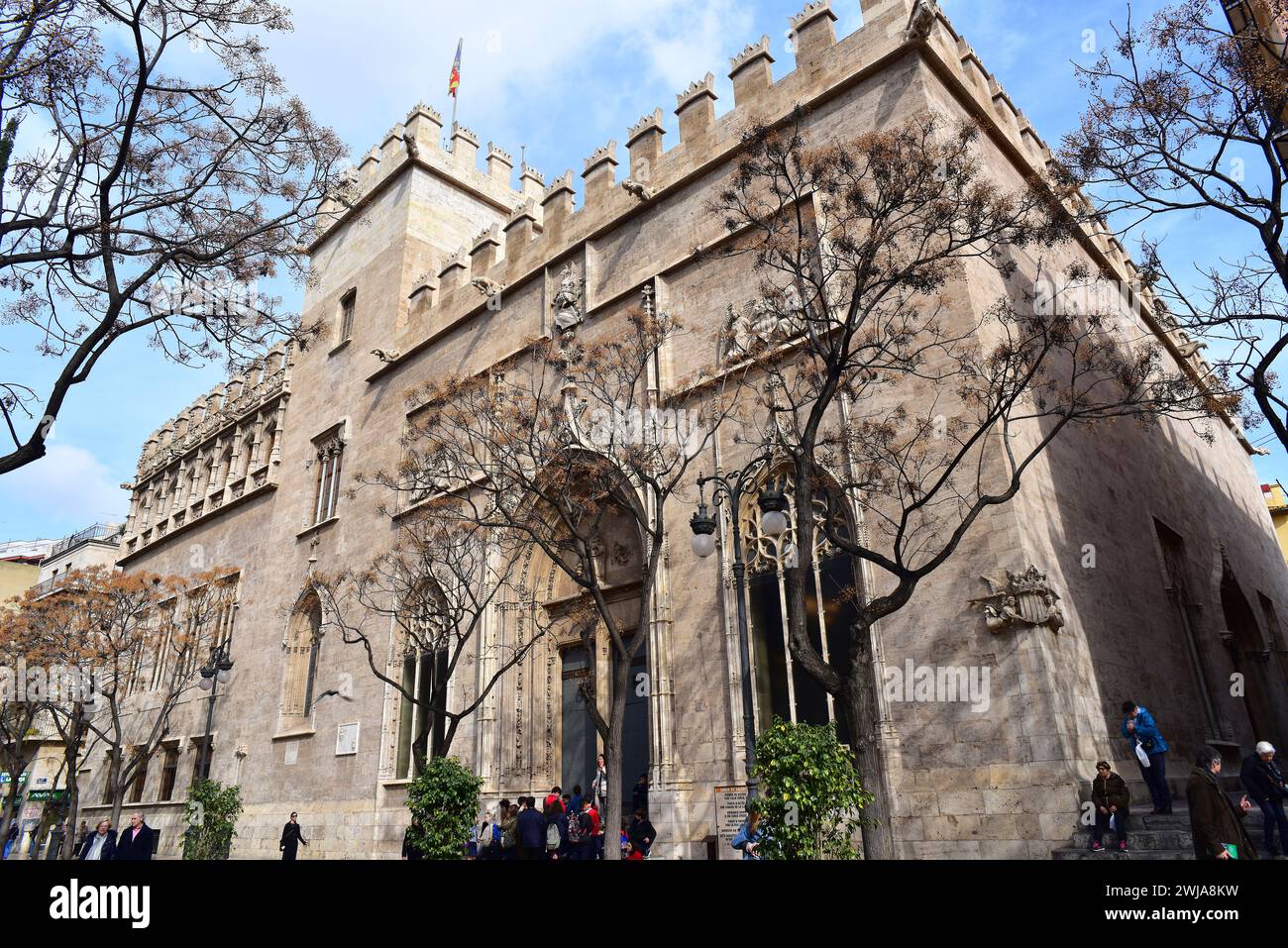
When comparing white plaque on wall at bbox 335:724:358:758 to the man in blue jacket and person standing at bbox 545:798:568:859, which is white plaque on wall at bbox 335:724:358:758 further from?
the man in blue jacket

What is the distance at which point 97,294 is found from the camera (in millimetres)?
9258

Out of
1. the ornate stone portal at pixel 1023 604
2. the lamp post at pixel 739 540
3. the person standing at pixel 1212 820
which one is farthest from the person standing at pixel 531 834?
the person standing at pixel 1212 820

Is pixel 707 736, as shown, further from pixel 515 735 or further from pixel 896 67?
pixel 896 67

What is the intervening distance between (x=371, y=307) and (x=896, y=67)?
→ 1814cm

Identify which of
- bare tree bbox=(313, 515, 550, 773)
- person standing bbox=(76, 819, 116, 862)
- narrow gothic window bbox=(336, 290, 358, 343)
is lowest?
person standing bbox=(76, 819, 116, 862)

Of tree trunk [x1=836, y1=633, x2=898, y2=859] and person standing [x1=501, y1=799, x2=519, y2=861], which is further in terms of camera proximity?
person standing [x1=501, y1=799, x2=519, y2=861]

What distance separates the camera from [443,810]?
1385 cm

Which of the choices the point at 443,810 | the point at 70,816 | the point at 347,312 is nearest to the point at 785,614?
the point at 443,810

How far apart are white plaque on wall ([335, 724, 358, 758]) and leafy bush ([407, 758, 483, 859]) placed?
23.4ft

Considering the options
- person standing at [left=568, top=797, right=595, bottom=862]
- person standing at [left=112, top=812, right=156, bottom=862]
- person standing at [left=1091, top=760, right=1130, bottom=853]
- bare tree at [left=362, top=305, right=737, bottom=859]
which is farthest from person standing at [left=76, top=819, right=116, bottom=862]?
person standing at [left=1091, top=760, right=1130, bottom=853]

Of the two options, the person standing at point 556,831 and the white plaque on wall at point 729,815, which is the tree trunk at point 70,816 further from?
the white plaque on wall at point 729,815

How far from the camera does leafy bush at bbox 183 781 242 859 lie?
19766 mm

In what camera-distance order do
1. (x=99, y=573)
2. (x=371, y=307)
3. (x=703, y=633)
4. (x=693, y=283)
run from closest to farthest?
(x=703, y=633) → (x=693, y=283) → (x=371, y=307) → (x=99, y=573)
